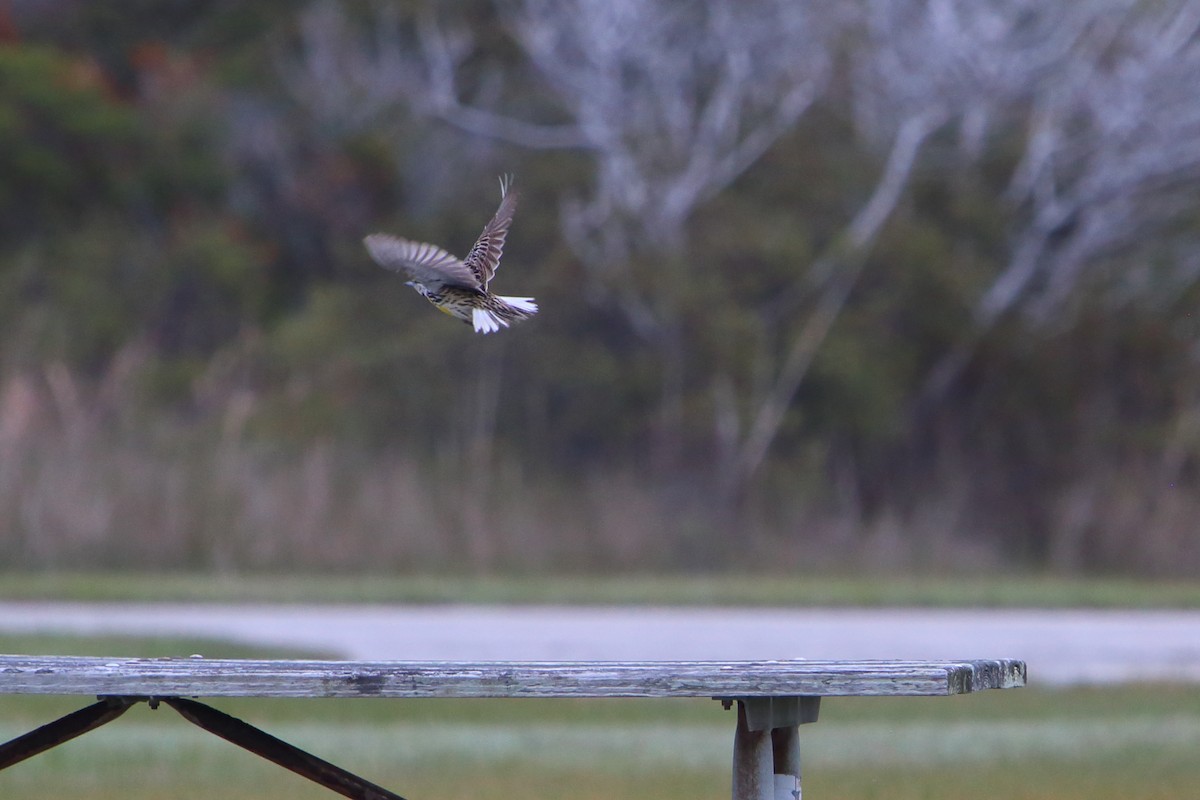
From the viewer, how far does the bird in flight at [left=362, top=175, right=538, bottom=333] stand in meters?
5.38

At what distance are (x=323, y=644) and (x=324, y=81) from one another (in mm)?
16501

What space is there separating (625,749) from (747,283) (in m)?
15.7

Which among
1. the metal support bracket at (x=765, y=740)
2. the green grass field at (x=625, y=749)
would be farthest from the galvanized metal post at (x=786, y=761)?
the green grass field at (x=625, y=749)

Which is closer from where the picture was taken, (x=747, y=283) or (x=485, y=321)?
(x=485, y=321)

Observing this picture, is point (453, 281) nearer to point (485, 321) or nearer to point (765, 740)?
point (485, 321)

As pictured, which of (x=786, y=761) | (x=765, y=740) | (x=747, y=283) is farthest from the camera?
(x=747, y=283)

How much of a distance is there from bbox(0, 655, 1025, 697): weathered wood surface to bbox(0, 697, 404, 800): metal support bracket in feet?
1.02

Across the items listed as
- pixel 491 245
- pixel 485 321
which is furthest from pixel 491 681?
pixel 491 245

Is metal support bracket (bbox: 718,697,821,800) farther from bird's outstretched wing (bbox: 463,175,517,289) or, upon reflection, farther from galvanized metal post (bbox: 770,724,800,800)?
bird's outstretched wing (bbox: 463,175,517,289)

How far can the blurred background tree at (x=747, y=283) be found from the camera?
75.5ft

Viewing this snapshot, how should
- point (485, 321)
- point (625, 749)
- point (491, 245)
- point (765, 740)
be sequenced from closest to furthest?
point (765, 740) < point (485, 321) < point (491, 245) < point (625, 749)

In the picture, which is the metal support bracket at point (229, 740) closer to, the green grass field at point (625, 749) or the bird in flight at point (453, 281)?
the bird in flight at point (453, 281)

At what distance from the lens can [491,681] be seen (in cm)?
427

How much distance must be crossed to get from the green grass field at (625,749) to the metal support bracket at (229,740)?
2.53 m
